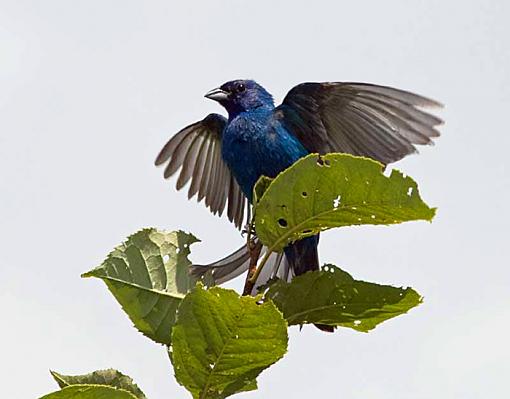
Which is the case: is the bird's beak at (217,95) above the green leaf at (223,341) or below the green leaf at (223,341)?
above

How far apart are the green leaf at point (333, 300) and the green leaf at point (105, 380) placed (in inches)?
15.8

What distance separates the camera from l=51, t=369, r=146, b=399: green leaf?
2166 mm

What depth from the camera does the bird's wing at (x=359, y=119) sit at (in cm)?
612

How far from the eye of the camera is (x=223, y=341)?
2.15m

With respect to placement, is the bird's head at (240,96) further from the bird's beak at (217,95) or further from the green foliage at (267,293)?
the green foliage at (267,293)

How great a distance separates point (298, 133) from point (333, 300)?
180 inches

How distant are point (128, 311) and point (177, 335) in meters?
0.28

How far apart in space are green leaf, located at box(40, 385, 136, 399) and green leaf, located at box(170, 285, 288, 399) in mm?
190

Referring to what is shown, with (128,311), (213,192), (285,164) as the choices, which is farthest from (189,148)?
(128,311)

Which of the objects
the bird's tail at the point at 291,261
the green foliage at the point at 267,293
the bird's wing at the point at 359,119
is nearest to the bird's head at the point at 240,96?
the bird's wing at the point at 359,119

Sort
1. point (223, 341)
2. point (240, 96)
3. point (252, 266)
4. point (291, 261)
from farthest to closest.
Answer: point (240, 96)
point (291, 261)
point (252, 266)
point (223, 341)

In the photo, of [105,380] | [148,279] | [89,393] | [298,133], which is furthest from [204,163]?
[89,393]

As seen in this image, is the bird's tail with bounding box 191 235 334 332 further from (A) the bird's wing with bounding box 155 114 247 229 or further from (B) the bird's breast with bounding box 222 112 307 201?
(A) the bird's wing with bounding box 155 114 247 229

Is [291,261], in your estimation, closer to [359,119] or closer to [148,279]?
[359,119]
